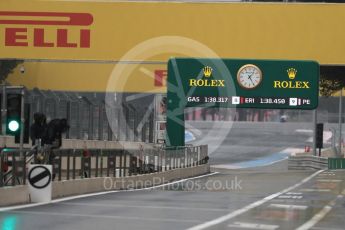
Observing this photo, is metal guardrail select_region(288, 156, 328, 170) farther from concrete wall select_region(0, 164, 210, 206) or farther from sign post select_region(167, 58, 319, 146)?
concrete wall select_region(0, 164, 210, 206)

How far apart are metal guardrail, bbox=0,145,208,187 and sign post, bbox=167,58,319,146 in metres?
2.65

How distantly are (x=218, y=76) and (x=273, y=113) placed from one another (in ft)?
459

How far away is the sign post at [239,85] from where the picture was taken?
123 ft

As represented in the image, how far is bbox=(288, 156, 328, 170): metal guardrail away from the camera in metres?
52.9

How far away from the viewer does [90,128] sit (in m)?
38.3

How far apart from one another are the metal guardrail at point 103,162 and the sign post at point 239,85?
104 inches

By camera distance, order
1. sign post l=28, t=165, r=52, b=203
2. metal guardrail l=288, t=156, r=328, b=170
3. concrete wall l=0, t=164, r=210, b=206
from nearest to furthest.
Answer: concrete wall l=0, t=164, r=210, b=206 < sign post l=28, t=165, r=52, b=203 < metal guardrail l=288, t=156, r=328, b=170

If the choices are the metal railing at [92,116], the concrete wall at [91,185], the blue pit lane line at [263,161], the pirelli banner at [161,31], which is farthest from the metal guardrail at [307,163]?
the pirelli banner at [161,31]

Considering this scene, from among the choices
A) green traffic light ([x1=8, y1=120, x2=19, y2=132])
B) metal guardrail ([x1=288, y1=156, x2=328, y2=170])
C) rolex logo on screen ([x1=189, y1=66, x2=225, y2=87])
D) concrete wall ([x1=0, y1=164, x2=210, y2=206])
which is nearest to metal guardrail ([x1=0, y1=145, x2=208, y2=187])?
concrete wall ([x1=0, y1=164, x2=210, y2=206])

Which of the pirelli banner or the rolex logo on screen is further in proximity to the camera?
the rolex logo on screen

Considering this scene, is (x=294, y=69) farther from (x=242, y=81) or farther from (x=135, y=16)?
(x=135, y=16)

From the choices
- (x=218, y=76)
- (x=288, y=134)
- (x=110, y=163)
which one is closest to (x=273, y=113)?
(x=288, y=134)

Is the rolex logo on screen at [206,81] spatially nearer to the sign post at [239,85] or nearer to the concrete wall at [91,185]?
the sign post at [239,85]

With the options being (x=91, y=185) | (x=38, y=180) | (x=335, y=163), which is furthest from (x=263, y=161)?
(x=38, y=180)
